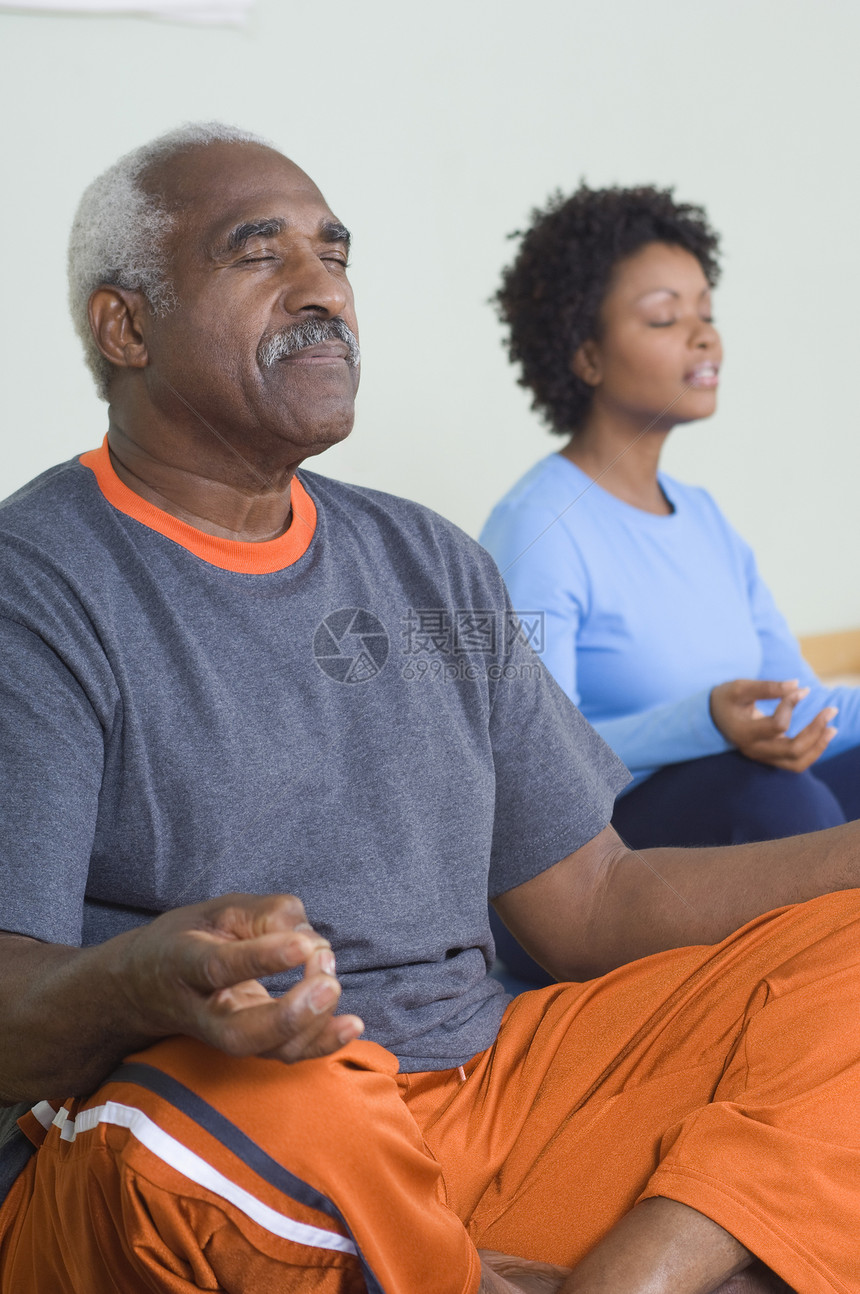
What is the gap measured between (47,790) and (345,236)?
603mm

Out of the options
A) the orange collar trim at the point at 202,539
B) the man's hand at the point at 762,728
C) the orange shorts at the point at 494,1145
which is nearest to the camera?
the orange shorts at the point at 494,1145

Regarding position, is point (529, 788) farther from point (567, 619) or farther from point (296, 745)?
point (567, 619)

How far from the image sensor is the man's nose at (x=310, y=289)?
3.59ft

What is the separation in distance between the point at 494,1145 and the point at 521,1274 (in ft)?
0.43

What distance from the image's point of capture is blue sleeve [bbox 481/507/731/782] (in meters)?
1.65

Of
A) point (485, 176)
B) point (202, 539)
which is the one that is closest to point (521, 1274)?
point (202, 539)

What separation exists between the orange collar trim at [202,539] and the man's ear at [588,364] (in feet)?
3.59

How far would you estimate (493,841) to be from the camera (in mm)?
1172

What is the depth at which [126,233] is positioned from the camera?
109 centimetres

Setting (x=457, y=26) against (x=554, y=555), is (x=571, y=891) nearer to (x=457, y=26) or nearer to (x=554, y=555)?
(x=554, y=555)

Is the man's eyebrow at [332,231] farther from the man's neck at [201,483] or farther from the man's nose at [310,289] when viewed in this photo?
the man's neck at [201,483]

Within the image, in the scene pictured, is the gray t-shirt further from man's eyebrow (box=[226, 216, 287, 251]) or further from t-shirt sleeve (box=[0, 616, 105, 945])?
man's eyebrow (box=[226, 216, 287, 251])

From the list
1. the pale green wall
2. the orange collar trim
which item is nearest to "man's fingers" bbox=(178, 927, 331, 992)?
the orange collar trim

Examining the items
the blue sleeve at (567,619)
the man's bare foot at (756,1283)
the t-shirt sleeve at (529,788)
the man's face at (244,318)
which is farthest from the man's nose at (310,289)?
the man's bare foot at (756,1283)
